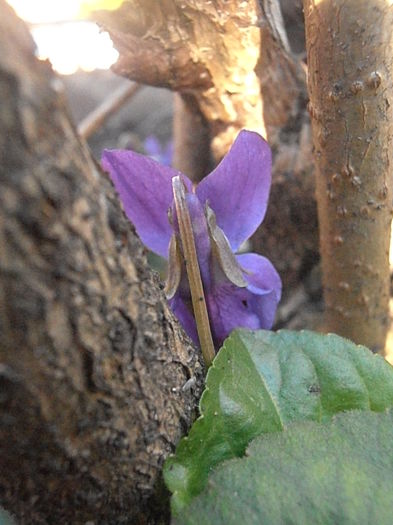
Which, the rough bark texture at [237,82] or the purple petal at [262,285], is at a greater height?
the rough bark texture at [237,82]

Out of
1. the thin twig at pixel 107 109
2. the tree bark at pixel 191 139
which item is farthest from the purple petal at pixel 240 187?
the thin twig at pixel 107 109

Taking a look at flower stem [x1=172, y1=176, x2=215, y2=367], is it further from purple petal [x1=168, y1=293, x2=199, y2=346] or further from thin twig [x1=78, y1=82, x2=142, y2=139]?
thin twig [x1=78, y1=82, x2=142, y2=139]

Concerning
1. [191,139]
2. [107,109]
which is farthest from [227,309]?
[107,109]

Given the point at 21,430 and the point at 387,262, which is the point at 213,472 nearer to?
the point at 21,430

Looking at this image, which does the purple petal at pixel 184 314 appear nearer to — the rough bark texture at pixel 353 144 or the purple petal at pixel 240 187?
the purple petal at pixel 240 187

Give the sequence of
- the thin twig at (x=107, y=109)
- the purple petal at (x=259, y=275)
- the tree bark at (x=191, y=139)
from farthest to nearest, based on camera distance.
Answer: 1. the thin twig at (x=107, y=109)
2. the tree bark at (x=191, y=139)
3. the purple petal at (x=259, y=275)

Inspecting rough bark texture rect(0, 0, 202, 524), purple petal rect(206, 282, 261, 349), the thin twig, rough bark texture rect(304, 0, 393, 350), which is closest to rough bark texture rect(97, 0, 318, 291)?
rough bark texture rect(304, 0, 393, 350)
